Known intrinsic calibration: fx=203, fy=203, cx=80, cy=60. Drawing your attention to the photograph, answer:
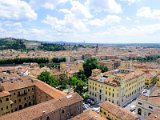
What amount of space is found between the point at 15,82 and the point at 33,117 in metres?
20.6

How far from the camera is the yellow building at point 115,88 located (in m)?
56.4

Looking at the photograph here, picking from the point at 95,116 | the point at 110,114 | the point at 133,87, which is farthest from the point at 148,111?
the point at 133,87

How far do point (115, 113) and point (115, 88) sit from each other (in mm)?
15592

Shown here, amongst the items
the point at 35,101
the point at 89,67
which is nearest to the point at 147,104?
the point at 35,101

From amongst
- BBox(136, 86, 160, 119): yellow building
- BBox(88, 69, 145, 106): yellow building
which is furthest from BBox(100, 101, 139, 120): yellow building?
BBox(88, 69, 145, 106): yellow building

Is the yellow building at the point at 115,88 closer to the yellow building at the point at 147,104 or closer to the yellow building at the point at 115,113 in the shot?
the yellow building at the point at 147,104

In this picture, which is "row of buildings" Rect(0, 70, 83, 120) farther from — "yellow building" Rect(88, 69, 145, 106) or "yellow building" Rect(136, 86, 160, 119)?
"yellow building" Rect(88, 69, 145, 106)

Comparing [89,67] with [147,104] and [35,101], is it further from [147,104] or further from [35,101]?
[147,104]

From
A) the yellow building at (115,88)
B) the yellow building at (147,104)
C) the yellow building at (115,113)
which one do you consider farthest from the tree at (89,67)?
the yellow building at (115,113)

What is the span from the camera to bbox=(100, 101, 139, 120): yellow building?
127 feet

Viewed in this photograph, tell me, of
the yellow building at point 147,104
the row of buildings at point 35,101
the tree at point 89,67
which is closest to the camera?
the row of buildings at point 35,101

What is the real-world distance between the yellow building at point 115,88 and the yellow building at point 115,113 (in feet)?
42.0

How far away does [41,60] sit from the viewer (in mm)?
143250

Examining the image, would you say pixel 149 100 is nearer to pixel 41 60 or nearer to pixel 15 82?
pixel 15 82
